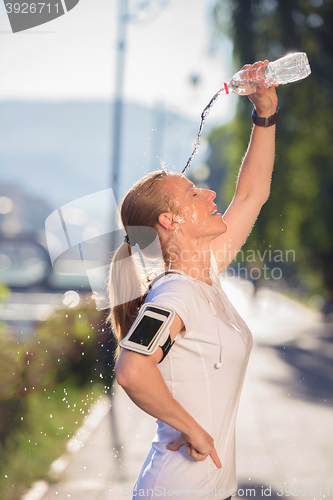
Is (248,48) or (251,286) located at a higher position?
(248,48)

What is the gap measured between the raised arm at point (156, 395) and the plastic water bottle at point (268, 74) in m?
1.22

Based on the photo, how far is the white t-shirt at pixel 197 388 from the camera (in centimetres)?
137

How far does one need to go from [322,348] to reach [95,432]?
19.9 feet

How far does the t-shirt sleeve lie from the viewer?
128 cm

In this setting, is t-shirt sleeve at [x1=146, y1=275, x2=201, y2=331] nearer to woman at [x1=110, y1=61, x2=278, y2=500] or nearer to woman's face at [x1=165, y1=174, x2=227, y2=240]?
woman at [x1=110, y1=61, x2=278, y2=500]

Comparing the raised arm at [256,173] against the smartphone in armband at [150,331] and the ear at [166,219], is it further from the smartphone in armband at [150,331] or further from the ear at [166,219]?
the smartphone in armband at [150,331]

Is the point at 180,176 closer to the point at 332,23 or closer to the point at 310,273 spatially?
the point at 332,23

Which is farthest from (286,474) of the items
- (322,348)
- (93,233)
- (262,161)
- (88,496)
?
(322,348)

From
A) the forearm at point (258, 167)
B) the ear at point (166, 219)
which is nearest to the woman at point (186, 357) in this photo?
the ear at point (166, 219)

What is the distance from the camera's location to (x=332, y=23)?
9.19m

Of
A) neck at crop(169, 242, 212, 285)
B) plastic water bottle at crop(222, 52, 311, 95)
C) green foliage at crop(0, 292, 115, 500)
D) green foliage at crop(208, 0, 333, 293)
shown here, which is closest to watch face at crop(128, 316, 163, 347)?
neck at crop(169, 242, 212, 285)

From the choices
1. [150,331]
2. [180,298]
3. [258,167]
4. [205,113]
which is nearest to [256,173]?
[258,167]

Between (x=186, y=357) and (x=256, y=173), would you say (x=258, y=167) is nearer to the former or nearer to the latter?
(x=256, y=173)

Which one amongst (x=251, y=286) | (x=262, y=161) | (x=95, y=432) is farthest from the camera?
(x=251, y=286)
